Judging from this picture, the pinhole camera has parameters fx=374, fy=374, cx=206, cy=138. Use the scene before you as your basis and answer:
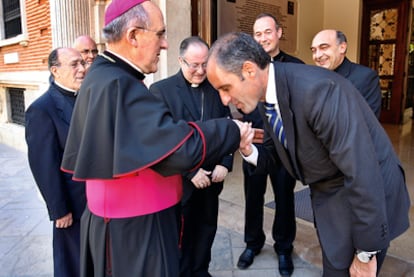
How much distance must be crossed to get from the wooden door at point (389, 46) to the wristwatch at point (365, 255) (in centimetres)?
891

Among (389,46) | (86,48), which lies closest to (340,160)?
(86,48)

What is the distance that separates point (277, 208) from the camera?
305cm

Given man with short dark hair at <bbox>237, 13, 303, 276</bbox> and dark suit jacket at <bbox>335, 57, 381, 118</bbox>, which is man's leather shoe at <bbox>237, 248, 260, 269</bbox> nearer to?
man with short dark hair at <bbox>237, 13, 303, 276</bbox>

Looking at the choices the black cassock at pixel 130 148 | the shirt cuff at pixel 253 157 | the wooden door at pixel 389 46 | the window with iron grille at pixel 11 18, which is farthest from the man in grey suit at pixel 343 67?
the wooden door at pixel 389 46

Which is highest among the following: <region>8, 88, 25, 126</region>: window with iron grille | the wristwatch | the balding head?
the balding head

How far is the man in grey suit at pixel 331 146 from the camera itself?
1.47 meters

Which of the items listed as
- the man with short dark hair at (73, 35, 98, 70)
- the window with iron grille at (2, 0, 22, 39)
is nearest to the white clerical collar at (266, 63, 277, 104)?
the man with short dark hair at (73, 35, 98, 70)

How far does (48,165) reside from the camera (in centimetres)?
235

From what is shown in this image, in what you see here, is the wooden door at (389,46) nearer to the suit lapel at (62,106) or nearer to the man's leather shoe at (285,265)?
the man's leather shoe at (285,265)

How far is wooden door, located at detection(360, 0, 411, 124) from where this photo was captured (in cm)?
920

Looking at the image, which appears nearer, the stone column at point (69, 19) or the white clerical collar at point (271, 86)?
the white clerical collar at point (271, 86)

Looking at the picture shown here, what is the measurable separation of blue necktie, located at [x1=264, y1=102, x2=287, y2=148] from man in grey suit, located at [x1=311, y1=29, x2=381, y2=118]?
1376 mm

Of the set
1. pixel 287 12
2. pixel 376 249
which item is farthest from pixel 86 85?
pixel 287 12

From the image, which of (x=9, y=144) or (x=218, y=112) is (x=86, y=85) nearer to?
(x=218, y=112)
